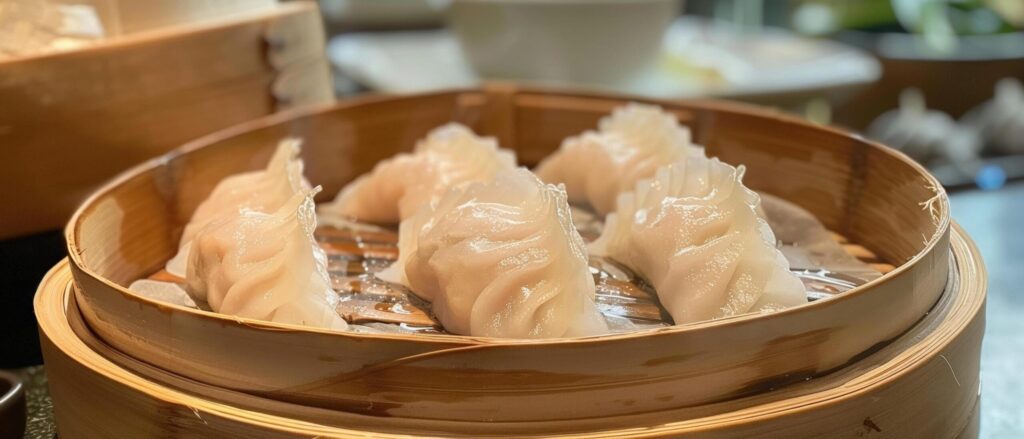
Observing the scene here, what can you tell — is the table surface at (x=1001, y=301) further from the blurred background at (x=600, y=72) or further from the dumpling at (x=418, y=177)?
the dumpling at (x=418, y=177)

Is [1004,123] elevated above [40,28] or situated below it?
below

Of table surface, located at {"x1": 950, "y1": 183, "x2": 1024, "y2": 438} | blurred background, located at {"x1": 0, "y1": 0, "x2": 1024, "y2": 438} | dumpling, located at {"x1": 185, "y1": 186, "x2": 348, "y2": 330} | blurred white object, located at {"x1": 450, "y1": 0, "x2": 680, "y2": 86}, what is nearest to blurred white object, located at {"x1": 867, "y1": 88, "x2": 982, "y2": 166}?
blurred background, located at {"x1": 0, "y1": 0, "x2": 1024, "y2": 438}

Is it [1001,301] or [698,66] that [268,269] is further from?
[698,66]

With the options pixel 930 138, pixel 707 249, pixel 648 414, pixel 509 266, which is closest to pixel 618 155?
pixel 707 249

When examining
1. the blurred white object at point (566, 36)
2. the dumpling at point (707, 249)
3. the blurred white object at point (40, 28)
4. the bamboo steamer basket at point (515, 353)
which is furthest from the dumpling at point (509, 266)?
the blurred white object at point (566, 36)

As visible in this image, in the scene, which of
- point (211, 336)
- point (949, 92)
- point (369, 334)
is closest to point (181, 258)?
point (211, 336)

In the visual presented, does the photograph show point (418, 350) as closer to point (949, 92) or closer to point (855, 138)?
point (855, 138)

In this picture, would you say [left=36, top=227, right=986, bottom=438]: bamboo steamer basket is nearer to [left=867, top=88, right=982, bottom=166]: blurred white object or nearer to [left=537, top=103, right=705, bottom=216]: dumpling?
[left=537, top=103, right=705, bottom=216]: dumpling
